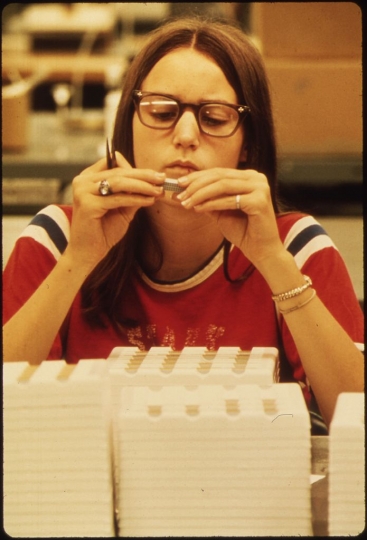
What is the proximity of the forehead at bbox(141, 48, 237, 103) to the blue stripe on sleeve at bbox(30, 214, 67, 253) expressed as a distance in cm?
30

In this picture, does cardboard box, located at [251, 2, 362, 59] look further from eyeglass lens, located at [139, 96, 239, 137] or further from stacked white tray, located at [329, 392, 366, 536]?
stacked white tray, located at [329, 392, 366, 536]

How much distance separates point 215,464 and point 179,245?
2.55 feet

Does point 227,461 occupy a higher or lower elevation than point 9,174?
lower

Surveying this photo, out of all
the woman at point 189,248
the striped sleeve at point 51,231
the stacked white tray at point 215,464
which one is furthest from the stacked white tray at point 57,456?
the striped sleeve at point 51,231

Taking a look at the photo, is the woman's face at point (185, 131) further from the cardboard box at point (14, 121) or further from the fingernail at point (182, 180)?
the cardboard box at point (14, 121)

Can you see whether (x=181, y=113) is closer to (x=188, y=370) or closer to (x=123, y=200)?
(x=123, y=200)

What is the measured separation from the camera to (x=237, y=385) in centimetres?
87

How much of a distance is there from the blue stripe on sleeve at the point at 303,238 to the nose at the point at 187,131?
28 cm

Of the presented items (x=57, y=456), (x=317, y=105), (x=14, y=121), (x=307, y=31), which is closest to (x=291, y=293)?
(x=57, y=456)

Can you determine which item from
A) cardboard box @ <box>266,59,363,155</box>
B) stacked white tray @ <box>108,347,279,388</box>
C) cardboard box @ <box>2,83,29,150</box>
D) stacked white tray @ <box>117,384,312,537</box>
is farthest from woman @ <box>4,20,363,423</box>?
cardboard box @ <box>2,83,29,150</box>

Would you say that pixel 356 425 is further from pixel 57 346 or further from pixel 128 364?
pixel 57 346

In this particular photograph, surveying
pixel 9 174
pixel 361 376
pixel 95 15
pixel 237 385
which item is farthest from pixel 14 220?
pixel 95 15

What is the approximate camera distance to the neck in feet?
4.98

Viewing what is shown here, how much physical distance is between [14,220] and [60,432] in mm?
1901
